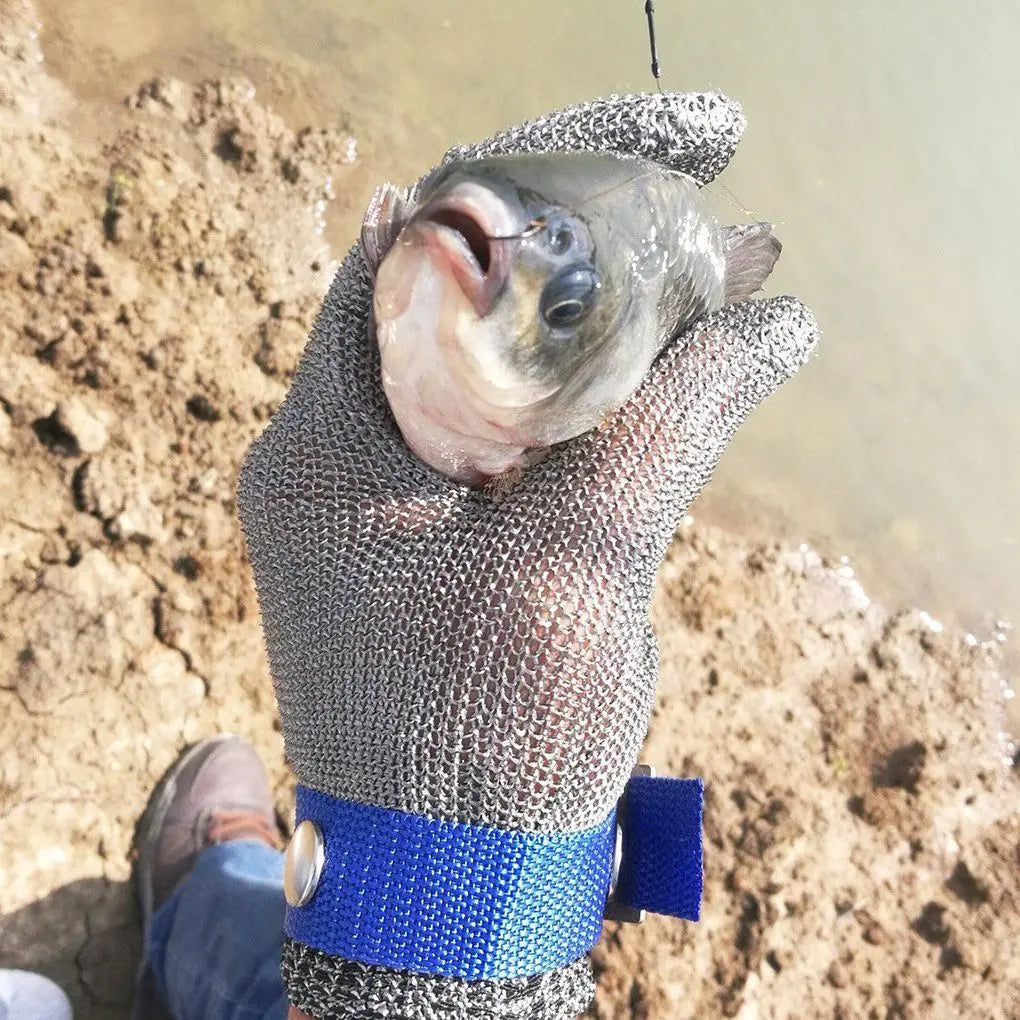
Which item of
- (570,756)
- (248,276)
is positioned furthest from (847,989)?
(248,276)

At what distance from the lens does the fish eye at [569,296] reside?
1188mm

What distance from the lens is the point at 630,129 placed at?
163cm

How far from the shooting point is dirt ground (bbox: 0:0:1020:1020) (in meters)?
2.36

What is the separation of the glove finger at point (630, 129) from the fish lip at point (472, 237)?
20.9 inches

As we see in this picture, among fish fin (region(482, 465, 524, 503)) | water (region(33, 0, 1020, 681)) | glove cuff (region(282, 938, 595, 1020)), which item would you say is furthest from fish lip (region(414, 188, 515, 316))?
water (region(33, 0, 1020, 681))

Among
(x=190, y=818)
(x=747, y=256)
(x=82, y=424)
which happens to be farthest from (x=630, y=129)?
(x=190, y=818)

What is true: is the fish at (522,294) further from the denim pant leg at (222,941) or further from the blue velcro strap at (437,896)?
the denim pant leg at (222,941)

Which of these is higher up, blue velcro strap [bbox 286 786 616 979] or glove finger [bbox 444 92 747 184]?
glove finger [bbox 444 92 747 184]

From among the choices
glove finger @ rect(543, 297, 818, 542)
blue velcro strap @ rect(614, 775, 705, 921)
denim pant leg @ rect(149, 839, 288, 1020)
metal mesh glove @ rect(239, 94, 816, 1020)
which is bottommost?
denim pant leg @ rect(149, 839, 288, 1020)

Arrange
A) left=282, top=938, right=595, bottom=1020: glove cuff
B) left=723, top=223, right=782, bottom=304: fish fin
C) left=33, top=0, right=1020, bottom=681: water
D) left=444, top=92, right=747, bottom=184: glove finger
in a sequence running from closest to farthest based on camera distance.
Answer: left=282, top=938, right=595, bottom=1020: glove cuff → left=444, top=92, right=747, bottom=184: glove finger → left=723, top=223, right=782, bottom=304: fish fin → left=33, top=0, right=1020, bottom=681: water

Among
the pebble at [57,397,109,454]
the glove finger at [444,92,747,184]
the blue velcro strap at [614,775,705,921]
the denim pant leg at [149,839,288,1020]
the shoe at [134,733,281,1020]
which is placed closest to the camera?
the blue velcro strap at [614,775,705,921]

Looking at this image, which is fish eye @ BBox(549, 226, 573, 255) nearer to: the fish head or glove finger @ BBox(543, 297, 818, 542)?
the fish head

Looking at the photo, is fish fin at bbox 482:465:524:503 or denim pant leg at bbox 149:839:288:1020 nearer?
fish fin at bbox 482:465:524:503

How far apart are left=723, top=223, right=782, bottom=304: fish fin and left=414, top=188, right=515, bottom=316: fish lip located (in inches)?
34.6
